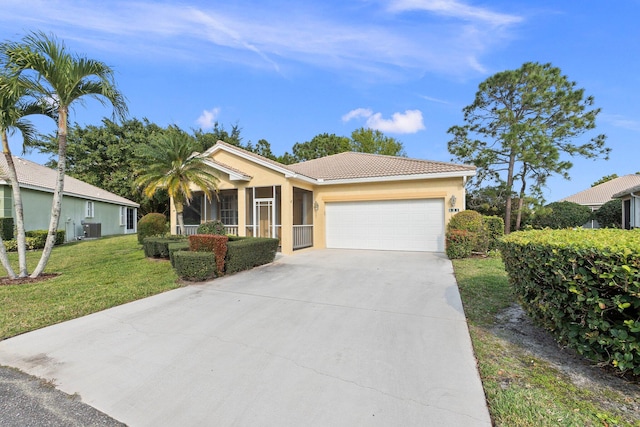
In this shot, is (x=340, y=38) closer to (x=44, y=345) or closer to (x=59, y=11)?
(x=59, y=11)

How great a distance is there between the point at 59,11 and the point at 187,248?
6.75m

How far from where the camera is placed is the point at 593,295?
9.02 feet

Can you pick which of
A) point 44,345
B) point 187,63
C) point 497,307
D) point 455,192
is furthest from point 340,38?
point 44,345

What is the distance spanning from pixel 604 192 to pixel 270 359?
109ft

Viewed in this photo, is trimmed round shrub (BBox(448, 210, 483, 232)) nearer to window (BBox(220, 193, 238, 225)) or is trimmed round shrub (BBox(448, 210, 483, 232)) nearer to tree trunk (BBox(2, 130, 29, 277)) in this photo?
window (BBox(220, 193, 238, 225))

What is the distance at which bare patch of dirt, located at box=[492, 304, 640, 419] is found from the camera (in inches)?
106

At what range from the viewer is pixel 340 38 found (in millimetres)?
9945

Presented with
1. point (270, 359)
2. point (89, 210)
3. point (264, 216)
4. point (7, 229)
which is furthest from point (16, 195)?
point (89, 210)

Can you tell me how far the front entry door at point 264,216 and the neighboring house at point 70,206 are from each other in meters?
11.5

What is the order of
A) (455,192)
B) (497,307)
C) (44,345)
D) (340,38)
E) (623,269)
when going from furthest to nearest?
(455,192)
(340,38)
(497,307)
(44,345)
(623,269)

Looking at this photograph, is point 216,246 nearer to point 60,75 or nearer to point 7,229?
point 60,75

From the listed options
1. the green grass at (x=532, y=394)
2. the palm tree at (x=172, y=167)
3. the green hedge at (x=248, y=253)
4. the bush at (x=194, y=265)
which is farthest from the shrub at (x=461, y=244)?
the palm tree at (x=172, y=167)

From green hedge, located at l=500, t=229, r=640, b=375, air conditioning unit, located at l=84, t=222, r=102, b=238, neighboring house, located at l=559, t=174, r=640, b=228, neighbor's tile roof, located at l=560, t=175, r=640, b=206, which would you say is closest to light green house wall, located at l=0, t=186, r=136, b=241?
air conditioning unit, located at l=84, t=222, r=102, b=238

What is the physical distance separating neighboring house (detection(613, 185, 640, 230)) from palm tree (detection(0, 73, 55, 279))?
2323 centimetres
